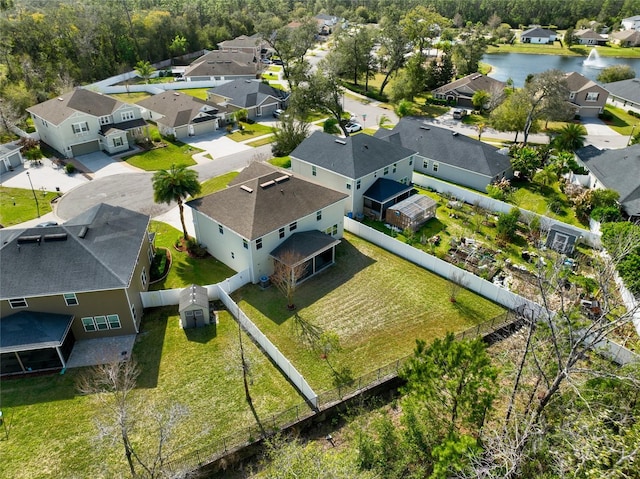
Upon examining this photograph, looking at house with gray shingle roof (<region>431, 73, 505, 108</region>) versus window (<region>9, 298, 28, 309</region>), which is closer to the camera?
window (<region>9, 298, 28, 309</region>)

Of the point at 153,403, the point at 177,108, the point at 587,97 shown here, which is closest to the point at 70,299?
the point at 153,403

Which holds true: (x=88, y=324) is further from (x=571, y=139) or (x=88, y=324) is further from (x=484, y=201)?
(x=571, y=139)

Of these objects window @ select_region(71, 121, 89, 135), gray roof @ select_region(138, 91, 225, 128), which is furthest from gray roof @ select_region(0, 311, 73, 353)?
gray roof @ select_region(138, 91, 225, 128)

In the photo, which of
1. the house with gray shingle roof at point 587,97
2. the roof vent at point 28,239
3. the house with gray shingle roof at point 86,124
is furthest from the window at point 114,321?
the house with gray shingle roof at point 587,97

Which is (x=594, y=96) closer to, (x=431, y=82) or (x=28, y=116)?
(x=431, y=82)

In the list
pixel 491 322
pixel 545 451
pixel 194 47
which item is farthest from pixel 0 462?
pixel 194 47

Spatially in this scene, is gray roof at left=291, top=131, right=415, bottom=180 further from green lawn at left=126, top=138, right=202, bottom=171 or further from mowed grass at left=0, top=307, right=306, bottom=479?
mowed grass at left=0, top=307, right=306, bottom=479
